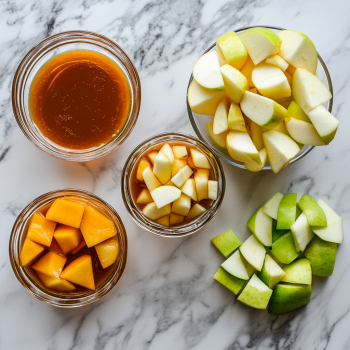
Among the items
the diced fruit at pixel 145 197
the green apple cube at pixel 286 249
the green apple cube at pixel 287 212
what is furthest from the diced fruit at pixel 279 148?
the diced fruit at pixel 145 197

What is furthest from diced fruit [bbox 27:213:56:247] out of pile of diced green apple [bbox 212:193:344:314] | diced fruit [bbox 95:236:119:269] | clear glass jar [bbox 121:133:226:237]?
pile of diced green apple [bbox 212:193:344:314]

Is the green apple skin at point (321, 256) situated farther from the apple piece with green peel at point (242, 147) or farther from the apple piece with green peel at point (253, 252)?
the apple piece with green peel at point (242, 147)

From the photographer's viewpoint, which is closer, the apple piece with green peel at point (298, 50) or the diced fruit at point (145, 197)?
the apple piece with green peel at point (298, 50)

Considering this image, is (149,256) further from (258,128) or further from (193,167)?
(258,128)

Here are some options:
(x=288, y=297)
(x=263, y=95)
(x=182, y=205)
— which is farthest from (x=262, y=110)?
(x=288, y=297)

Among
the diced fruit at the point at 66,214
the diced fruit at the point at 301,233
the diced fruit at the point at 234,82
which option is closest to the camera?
the diced fruit at the point at 234,82

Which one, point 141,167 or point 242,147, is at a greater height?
point 242,147

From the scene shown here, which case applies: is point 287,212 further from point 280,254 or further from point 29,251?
point 29,251
